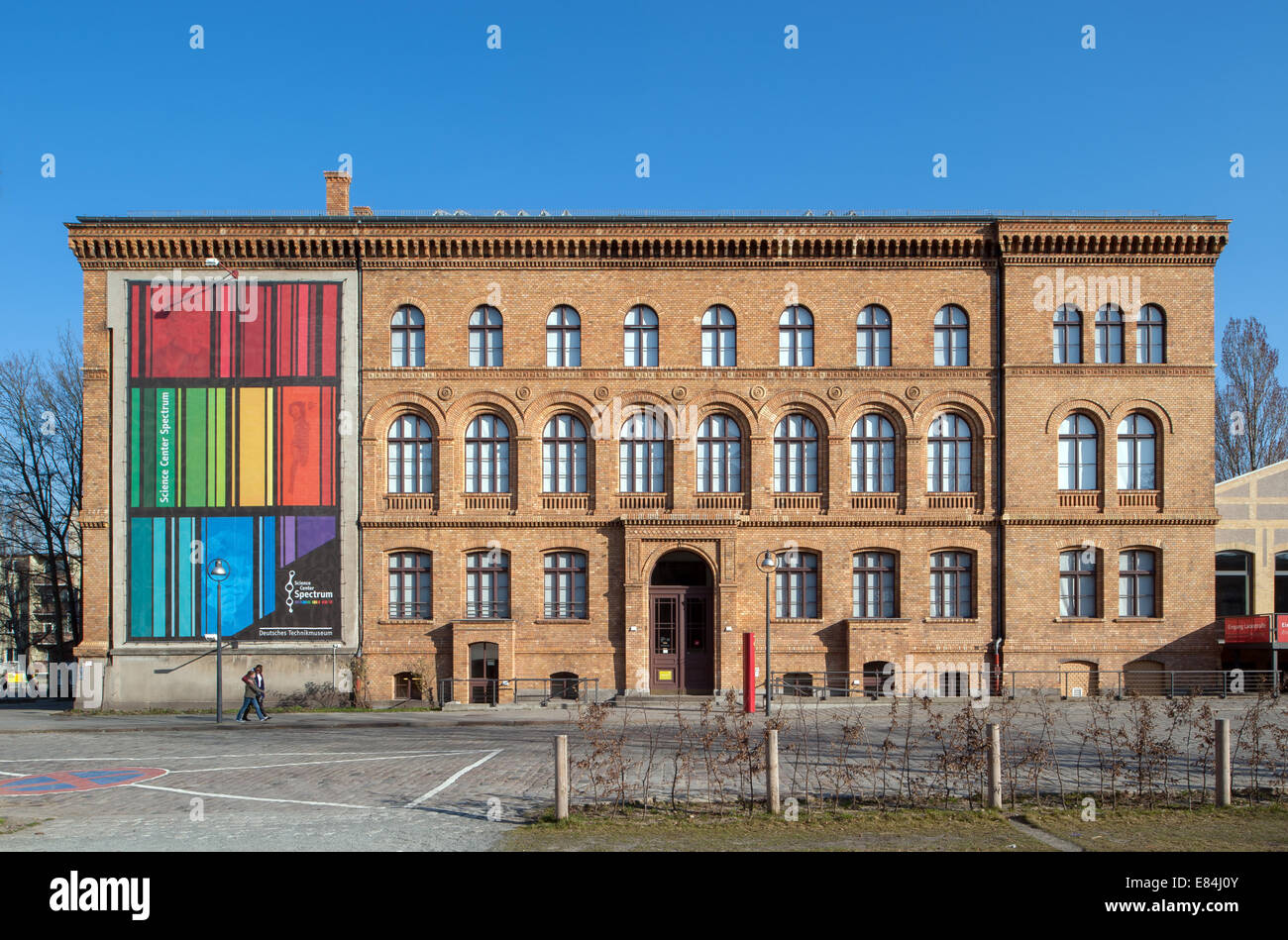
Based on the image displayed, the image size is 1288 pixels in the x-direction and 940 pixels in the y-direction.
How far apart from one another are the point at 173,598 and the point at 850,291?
22560 millimetres

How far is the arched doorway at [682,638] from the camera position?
2912 cm

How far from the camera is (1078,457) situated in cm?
2956

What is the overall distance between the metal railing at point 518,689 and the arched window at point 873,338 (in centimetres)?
1295

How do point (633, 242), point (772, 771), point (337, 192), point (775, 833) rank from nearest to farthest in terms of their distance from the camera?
point (775, 833), point (772, 771), point (633, 242), point (337, 192)

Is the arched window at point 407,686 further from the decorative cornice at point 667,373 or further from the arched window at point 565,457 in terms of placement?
the decorative cornice at point 667,373

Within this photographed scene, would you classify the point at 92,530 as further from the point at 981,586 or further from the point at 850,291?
the point at 981,586

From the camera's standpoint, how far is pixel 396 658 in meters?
28.9

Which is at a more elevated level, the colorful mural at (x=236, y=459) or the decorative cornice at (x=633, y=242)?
the decorative cornice at (x=633, y=242)

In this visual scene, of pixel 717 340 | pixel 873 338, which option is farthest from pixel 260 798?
pixel 873 338

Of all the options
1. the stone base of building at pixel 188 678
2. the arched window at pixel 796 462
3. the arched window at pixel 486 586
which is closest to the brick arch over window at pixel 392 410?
the arched window at pixel 486 586

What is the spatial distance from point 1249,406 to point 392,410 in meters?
43.0

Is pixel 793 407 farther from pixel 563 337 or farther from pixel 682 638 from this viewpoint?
pixel 682 638

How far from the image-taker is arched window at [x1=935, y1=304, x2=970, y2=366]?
1172 inches

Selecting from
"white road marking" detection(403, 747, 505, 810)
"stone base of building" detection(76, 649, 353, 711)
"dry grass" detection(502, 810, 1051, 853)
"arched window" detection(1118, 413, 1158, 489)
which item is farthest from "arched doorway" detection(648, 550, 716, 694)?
"dry grass" detection(502, 810, 1051, 853)
